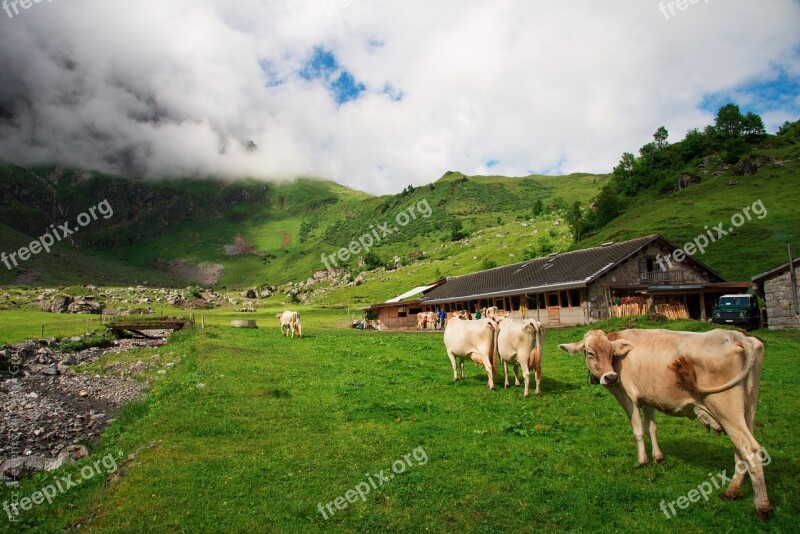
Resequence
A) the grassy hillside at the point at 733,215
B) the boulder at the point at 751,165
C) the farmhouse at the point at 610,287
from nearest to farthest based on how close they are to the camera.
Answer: the farmhouse at the point at 610,287 < the grassy hillside at the point at 733,215 < the boulder at the point at 751,165

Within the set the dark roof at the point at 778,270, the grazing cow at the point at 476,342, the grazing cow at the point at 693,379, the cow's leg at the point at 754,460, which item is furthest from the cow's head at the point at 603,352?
the dark roof at the point at 778,270

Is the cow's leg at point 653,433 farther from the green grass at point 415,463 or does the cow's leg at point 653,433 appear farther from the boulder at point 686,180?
the boulder at point 686,180

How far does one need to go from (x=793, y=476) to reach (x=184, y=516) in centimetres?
1002

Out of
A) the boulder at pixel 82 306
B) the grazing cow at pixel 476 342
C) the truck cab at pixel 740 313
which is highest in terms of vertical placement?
the boulder at pixel 82 306

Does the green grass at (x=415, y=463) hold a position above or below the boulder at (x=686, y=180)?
below

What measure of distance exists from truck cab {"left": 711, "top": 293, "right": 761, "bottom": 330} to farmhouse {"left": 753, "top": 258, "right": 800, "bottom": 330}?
1160 millimetres

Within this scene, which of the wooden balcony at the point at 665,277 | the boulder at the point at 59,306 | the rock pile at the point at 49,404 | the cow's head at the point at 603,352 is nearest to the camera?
the cow's head at the point at 603,352

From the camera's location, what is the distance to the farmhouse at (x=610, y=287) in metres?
36.5

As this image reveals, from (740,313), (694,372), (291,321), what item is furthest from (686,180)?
(694,372)

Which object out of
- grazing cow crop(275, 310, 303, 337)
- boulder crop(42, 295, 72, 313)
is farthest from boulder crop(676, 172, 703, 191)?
boulder crop(42, 295, 72, 313)

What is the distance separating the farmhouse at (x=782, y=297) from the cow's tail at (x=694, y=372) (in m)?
30.5

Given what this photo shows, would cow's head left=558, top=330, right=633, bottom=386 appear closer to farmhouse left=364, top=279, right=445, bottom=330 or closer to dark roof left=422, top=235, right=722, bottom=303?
dark roof left=422, top=235, right=722, bottom=303

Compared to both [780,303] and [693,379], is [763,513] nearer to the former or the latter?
[693,379]

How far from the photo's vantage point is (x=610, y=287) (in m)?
37.8
